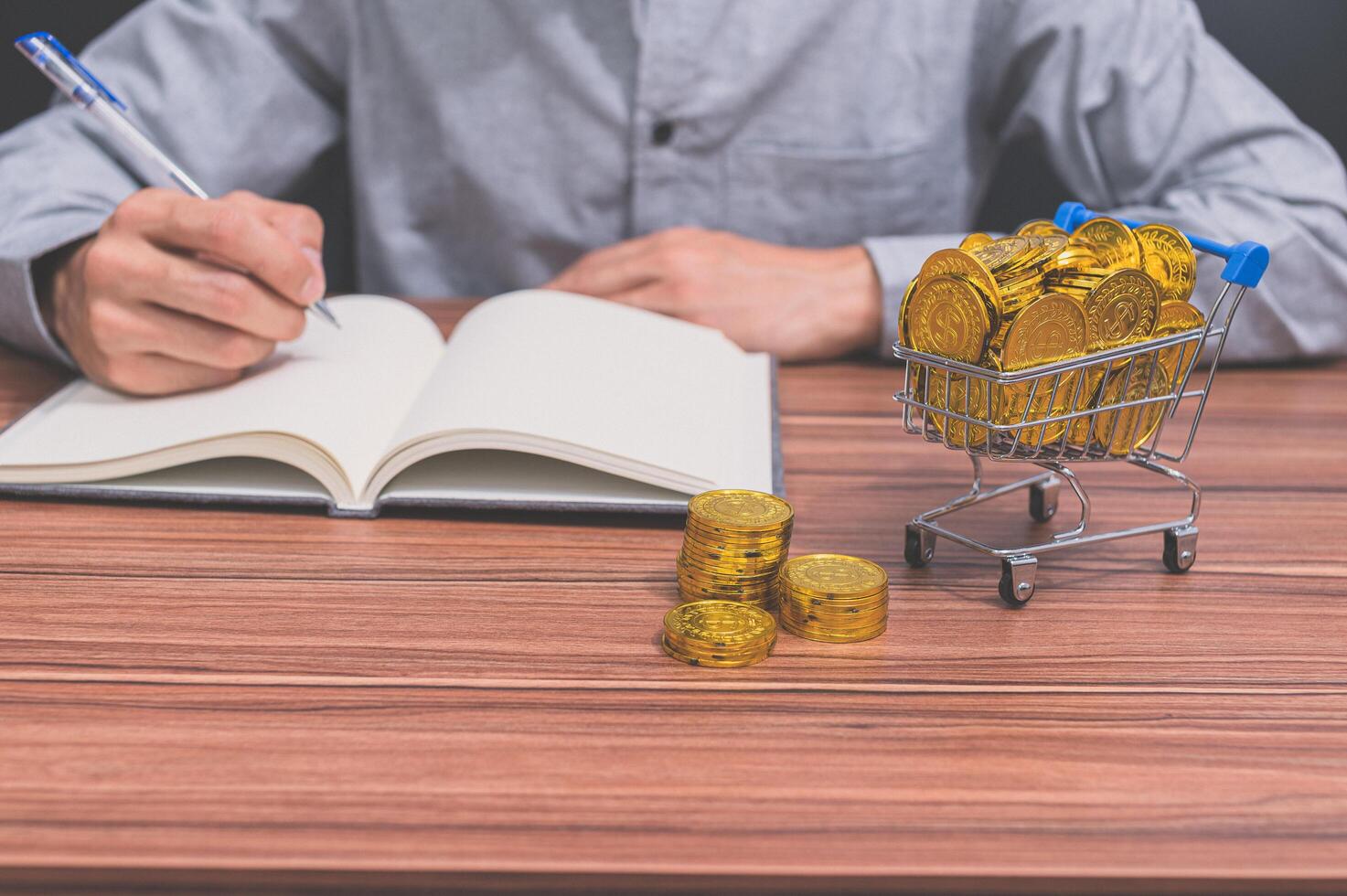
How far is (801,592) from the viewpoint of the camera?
0.62 metres

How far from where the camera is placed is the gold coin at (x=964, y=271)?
584mm

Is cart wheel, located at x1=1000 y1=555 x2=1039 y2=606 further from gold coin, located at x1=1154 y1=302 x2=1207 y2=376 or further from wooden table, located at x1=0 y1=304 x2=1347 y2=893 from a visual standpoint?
gold coin, located at x1=1154 y1=302 x2=1207 y2=376

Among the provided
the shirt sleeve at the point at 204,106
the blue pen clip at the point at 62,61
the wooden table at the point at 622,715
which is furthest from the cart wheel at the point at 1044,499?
the shirt sleeve at the point at 204,106

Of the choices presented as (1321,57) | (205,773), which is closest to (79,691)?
(205,773)

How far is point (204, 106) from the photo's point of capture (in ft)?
4.69

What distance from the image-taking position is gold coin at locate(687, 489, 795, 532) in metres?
0.63

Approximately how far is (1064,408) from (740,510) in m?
0.19

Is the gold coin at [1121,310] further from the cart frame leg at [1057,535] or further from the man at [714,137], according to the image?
the man at [714,137]

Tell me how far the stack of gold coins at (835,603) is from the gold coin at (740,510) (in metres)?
0.03

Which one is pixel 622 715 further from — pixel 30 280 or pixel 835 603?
pixel 30 280

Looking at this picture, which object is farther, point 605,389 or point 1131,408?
point 605,389

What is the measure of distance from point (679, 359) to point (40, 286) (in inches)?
23.7

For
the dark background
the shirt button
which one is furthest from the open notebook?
the dark background

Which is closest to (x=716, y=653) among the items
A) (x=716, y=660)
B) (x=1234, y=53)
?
(x=716, y=660)
